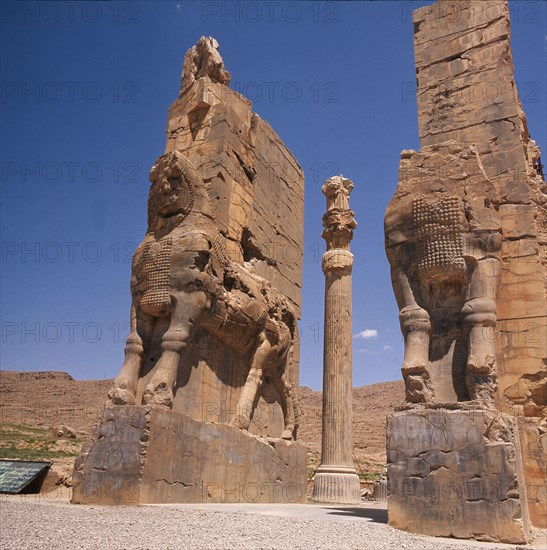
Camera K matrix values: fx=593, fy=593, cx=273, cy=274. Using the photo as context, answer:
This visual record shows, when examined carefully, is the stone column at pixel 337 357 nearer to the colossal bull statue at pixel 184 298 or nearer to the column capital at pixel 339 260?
the column capital at pixel 339 260

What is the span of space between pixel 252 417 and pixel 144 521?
3.47 m

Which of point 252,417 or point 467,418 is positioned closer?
point 467,418

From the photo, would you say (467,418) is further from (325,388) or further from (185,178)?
(325,388)

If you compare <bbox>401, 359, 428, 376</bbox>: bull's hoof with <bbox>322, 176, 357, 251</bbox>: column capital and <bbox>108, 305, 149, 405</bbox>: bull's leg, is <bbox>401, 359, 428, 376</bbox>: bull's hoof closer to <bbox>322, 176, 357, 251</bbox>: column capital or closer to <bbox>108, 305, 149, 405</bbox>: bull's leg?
<bbox>108, 305, 149, 405</bbox>: bull's leg

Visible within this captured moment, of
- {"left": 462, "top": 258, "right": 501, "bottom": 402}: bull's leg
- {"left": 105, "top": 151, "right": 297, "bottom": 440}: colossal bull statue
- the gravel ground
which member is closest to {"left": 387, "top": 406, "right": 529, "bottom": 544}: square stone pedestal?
the gravel ground

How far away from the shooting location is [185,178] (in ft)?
23.2

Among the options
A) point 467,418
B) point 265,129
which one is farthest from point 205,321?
point 265,129

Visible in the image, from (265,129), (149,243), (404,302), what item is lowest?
(404,302)

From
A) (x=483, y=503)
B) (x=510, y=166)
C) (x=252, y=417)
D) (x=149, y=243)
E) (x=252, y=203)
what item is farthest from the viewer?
(x=252, y=203)

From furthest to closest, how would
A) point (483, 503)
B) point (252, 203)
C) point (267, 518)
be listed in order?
point (252, 203) → point (267, 518) → point (483, 503)

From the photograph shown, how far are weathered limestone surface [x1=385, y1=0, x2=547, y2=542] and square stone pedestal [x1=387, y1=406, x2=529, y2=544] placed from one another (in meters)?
0.03

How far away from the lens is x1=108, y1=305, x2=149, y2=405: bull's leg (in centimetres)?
582

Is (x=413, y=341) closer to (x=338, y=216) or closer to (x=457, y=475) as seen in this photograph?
(x=457, y=475)

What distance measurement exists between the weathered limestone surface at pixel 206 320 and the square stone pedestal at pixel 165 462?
0.05 ft
